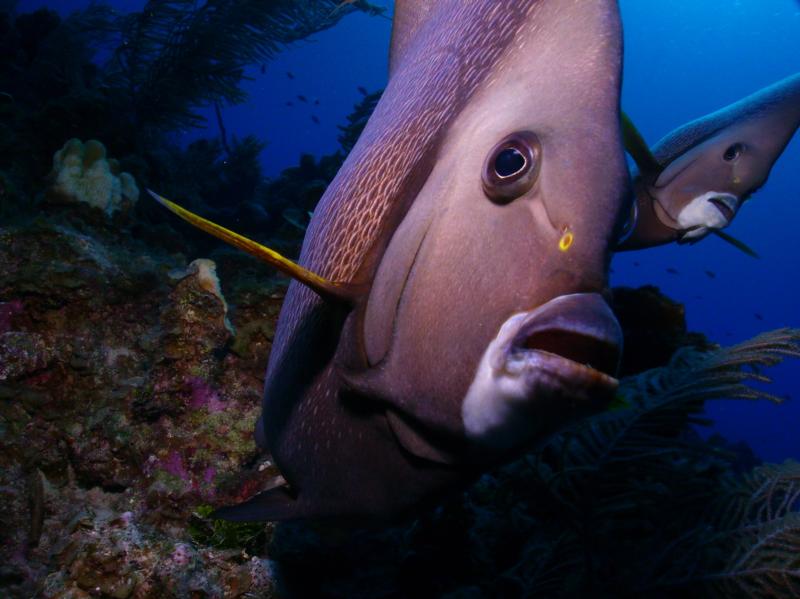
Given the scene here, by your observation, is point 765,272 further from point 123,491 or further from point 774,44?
point 123,491

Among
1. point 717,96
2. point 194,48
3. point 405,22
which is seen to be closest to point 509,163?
point 405,22

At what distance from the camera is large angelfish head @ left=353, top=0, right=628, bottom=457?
89 centimetres

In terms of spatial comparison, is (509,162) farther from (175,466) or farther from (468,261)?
(175,466)

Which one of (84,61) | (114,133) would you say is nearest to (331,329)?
(114,133)

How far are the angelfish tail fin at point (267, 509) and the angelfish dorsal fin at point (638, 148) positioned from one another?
60.9 inches

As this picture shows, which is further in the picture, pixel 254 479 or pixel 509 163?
pixel 254 479

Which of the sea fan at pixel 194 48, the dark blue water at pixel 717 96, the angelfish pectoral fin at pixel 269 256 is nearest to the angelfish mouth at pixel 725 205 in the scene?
the angelfish pectoral fin at pixel 269 256

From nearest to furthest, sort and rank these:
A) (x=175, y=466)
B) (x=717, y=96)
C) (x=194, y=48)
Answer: (x=175, y=466) → (x=194, y=48) → (x=717, y=96)

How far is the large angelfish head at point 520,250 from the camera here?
89 cm

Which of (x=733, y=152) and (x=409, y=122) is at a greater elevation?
(x=733, y=152)

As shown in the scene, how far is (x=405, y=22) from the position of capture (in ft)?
5.60

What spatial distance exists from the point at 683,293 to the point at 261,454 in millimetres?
105104

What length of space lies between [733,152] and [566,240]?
8.06ft

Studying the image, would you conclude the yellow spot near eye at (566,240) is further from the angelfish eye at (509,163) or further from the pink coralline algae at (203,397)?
the pink coralline algae at (203,397)
